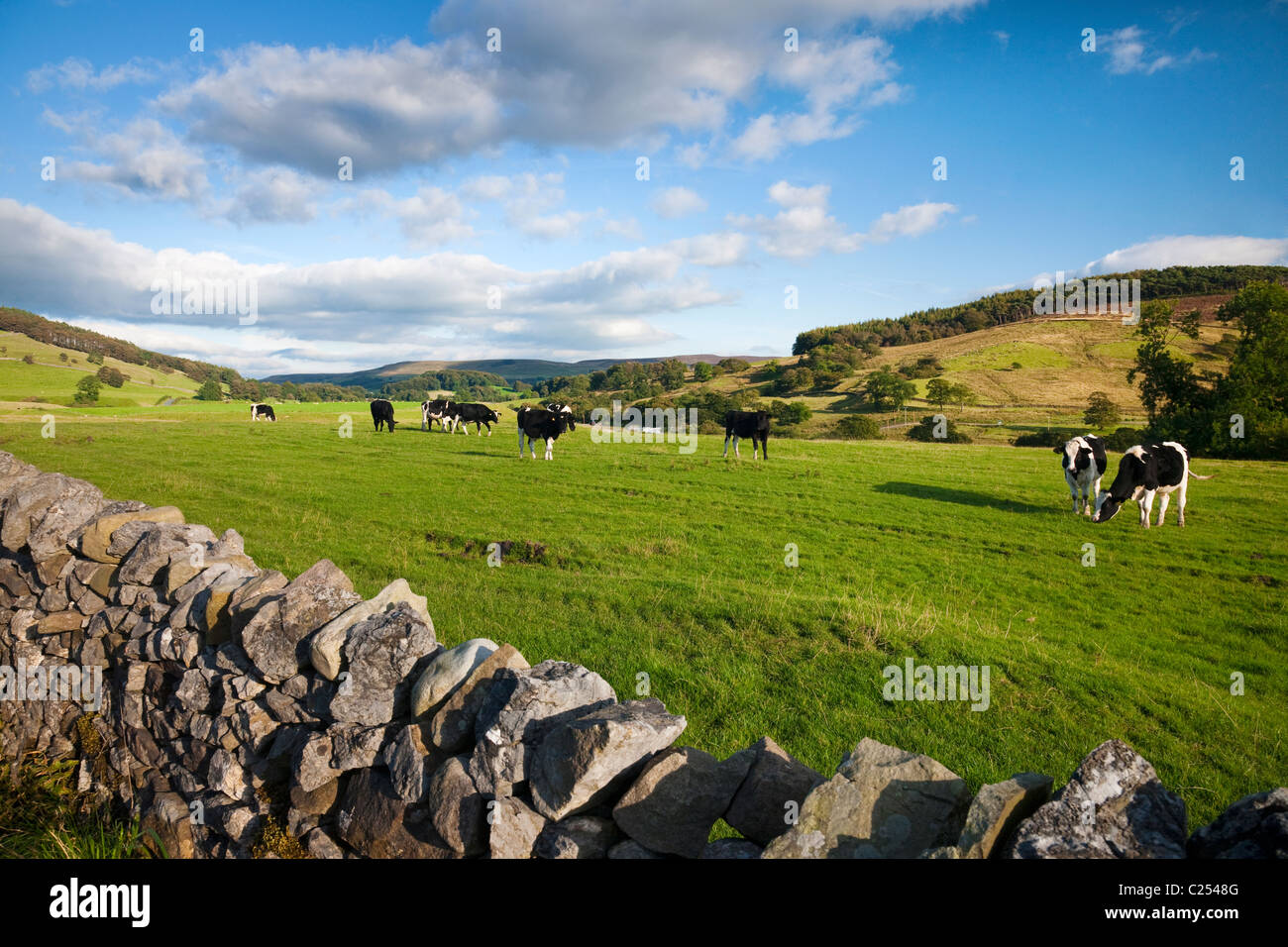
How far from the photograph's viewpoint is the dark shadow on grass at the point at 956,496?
19047mm

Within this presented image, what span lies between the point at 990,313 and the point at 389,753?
536 feet

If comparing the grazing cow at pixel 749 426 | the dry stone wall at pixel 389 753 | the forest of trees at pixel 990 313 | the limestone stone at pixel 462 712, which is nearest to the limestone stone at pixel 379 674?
the dry stone wall at pixel 389 753

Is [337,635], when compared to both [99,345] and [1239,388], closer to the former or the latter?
[1239,388]

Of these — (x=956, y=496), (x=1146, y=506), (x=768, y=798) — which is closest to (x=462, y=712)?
(x=768, y=798)

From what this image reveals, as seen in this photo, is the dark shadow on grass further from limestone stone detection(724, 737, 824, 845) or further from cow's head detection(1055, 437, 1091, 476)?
limestone stone detection(724, 737, 824, 845)

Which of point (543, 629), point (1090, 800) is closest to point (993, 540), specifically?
point (543, 629)

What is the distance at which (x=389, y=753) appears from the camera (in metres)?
4.40

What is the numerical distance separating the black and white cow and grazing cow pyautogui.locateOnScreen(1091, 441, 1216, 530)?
899 mm

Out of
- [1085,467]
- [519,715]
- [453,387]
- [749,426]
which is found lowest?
[519,715]

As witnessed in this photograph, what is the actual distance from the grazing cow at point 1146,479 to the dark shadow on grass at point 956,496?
172 centimetres

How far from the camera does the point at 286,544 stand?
39.1 ft

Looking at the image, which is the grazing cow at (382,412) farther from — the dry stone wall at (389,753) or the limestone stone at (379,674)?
the limestone stone at (379,674)

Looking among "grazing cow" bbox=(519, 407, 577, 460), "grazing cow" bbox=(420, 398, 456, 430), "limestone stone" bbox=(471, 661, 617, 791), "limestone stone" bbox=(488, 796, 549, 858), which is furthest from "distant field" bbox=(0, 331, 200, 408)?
"limestone stone" bbox=(488, 796, 549, 858)
